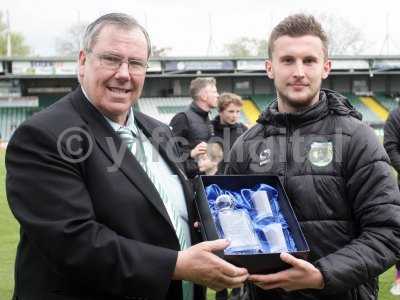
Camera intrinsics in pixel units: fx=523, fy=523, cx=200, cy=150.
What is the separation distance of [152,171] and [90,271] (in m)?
0.63

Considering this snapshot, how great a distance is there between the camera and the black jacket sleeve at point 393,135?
5.50 meters

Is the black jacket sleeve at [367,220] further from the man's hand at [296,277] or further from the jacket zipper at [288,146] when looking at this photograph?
the jacket zipper at [288,146]

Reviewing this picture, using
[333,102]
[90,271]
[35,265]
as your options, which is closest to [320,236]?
[333,102]

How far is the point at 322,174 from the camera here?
2.31m

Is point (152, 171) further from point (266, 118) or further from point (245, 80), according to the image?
point (245, 80)

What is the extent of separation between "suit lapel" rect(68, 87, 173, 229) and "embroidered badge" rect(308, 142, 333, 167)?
2.30 ft

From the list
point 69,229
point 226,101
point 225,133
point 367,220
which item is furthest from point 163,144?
point 225,133

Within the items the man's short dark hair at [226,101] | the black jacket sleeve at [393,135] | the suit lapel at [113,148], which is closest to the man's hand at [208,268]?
the suit lapel at [113,148]

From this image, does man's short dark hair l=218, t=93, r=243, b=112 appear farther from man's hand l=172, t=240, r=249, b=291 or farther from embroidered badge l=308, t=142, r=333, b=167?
man's hand l=172, t=240, r=249, b=291

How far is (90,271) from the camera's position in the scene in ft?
6.31

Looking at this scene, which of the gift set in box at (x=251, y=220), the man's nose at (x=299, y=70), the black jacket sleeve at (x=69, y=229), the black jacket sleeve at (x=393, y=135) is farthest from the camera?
the black jacket sleeve at (x=393, y=135)

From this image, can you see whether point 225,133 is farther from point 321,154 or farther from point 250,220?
point 250,220

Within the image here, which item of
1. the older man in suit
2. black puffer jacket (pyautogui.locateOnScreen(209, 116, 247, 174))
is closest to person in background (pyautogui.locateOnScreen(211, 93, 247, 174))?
black puffer jacket (pyautogui.locateOnScreen(209, 116, 247, 174))

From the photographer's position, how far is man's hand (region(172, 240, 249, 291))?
77.9 inches
